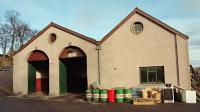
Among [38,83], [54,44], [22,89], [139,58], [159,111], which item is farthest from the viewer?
[38,83]

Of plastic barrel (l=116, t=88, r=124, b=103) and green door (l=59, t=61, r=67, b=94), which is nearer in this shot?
plastic barrel (l=116, t=88, r=124, b=103)

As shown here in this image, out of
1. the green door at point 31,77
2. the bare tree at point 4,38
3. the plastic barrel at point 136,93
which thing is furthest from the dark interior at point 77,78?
the bare tree at point 4,38

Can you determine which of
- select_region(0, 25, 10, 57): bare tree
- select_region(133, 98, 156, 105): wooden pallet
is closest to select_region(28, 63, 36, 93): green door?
select_region(133, 98, 156, 105): wooden pallet

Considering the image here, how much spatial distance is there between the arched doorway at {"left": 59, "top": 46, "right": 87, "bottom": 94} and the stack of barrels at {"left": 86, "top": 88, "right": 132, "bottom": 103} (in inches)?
220

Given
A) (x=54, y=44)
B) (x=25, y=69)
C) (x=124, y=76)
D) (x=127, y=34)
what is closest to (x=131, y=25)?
(x=127, y=34)

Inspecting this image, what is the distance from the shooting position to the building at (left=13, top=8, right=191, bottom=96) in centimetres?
2220

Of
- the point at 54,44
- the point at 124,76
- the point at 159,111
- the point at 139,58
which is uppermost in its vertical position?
the point at 54,44

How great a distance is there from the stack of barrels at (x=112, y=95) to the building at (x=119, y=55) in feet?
8.80

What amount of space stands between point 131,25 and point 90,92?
6.77 meters

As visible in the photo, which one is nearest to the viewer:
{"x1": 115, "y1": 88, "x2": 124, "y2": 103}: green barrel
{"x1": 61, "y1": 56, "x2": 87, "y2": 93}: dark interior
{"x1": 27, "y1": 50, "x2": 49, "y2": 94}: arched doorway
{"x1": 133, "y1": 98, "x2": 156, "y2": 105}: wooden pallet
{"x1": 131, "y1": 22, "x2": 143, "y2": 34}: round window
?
{"x1": 133, "y1": 98, "x2": 156, "y2": 105}: wooden pallet

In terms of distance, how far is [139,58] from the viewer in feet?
76.7

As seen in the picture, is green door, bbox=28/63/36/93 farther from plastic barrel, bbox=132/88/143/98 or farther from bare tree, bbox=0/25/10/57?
bare tree, bbox=0/25/10/57

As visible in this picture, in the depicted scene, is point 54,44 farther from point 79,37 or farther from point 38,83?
point 38,83

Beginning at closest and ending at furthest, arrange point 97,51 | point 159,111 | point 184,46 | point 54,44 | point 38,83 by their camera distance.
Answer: point 159,111, point 184,46, point 97,51, point 54,44, point 38,83
